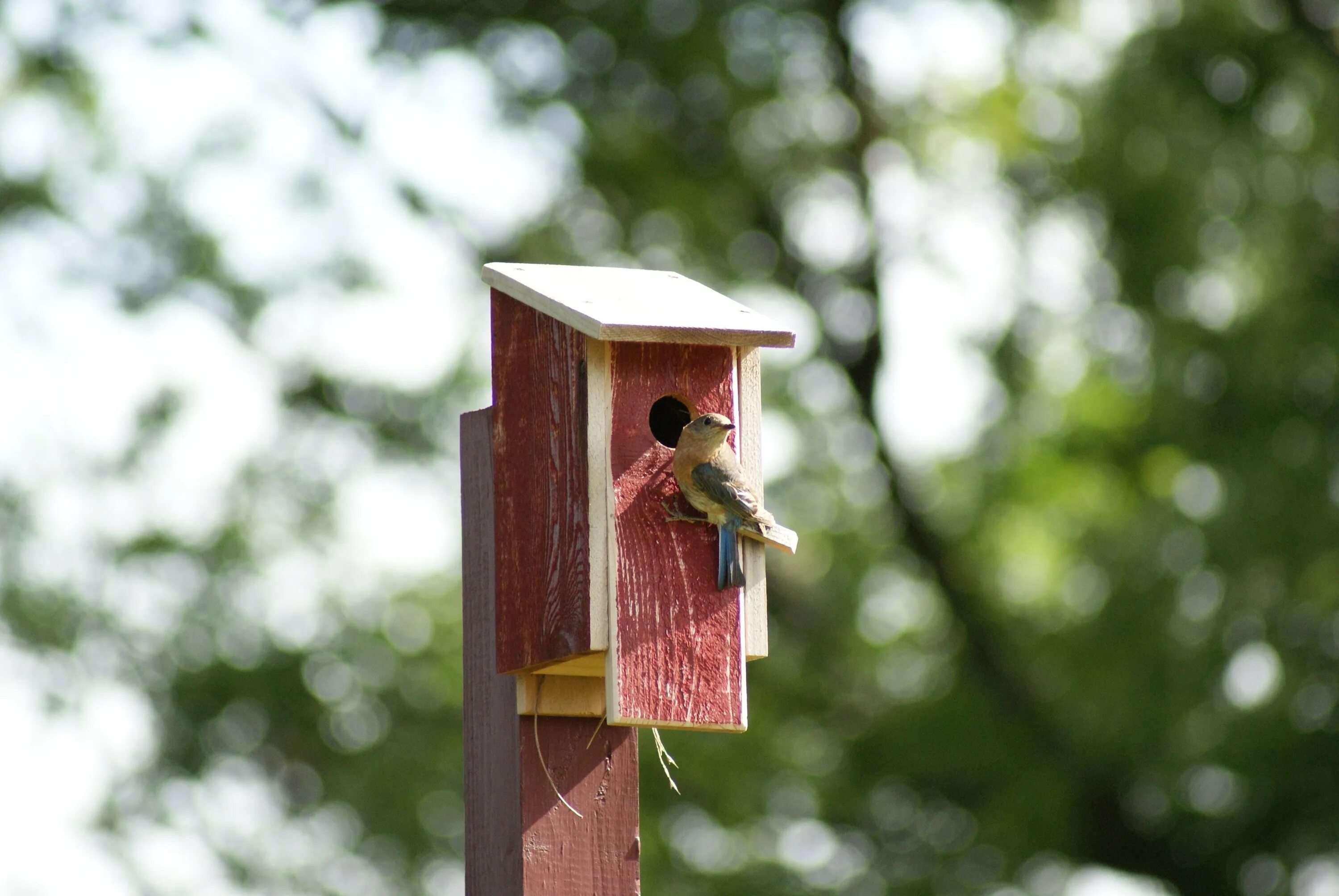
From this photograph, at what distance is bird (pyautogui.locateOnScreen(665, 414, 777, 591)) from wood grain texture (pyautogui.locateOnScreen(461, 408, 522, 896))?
39 centimetres

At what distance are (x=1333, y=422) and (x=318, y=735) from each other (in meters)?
6.39

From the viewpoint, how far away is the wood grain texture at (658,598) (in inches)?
128

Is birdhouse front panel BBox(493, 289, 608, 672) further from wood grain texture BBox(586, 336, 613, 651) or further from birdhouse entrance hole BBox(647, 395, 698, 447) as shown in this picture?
birdhouse entrance hole BBox(647, 395, 698, 447)

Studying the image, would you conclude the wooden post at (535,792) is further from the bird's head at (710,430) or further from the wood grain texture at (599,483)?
the bird's head at (710,430)

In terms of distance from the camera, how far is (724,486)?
3.33 meters

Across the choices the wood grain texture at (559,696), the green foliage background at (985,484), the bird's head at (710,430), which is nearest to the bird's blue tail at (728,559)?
the bird's head at (710,430)

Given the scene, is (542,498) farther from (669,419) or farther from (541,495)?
(669,419)

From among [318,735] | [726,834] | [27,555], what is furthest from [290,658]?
[726,834]

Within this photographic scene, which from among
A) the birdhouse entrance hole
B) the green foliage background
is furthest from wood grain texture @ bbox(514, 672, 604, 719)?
the green foliage background

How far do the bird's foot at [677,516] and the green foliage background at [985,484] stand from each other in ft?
15.6

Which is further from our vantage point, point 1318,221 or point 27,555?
point 27,555

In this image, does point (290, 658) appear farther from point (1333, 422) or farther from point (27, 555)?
point (1333, 422)

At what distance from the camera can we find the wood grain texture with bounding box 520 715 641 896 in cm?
322

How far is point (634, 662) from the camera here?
10.7ft
